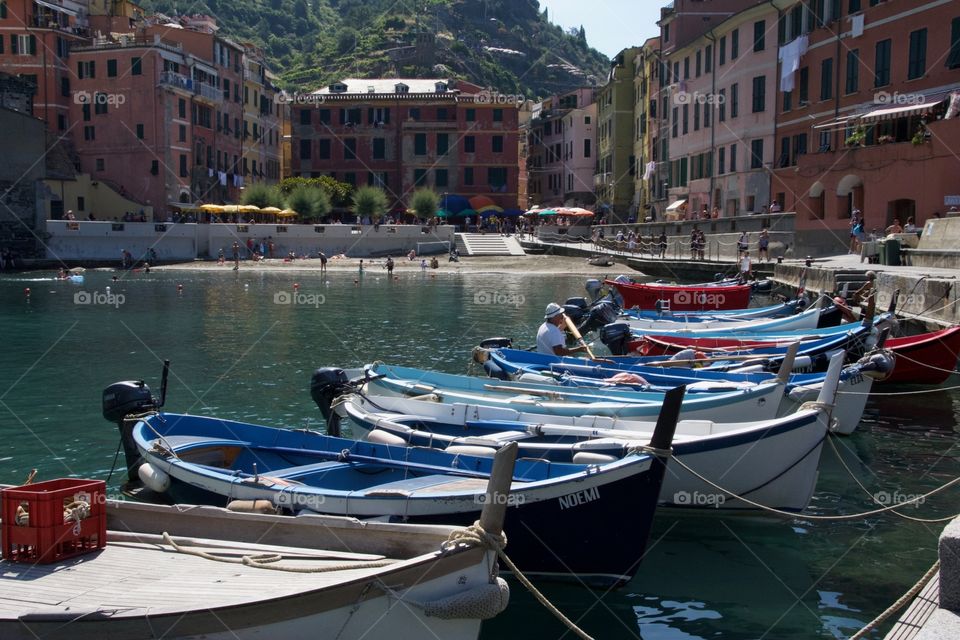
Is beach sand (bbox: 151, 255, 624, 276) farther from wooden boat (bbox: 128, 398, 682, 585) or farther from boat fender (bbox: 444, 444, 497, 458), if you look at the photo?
wooden boat (bbox: 128, 398, 682, 585)

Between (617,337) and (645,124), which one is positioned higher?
(645,124)

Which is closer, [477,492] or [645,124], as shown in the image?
[477,492]

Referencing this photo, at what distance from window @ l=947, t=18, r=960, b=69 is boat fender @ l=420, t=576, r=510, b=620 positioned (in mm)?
37309

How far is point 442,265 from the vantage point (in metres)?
64.1

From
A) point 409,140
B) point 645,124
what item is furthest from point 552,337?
point 409,140

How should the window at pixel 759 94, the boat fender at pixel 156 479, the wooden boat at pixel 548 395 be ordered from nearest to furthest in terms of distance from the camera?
the boat fender at pixel 156 479
the wooden boat at pixel 548 395
the window at pixel 759 94

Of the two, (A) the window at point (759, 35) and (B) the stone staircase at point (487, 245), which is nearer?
(A) the window at point (759, 35)

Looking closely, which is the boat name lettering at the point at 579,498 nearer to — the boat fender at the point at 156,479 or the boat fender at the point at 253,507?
the boat fender at the point at 253,507

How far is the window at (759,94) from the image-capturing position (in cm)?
5501

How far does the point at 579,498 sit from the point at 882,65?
39646 mm

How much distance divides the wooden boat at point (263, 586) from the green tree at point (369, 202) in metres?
69.9

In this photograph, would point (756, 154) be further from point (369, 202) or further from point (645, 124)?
point (369, 202)

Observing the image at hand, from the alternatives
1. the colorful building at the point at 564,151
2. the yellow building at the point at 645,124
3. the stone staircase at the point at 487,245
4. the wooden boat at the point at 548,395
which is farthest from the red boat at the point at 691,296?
the colorful building at the point at 564,151

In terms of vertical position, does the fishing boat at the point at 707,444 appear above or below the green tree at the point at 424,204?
below
